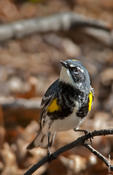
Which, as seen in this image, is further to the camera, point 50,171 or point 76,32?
point 76,32

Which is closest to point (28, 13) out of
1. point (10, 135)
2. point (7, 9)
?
point (7, 9)

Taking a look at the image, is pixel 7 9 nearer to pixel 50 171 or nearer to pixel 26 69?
pixel 26 69

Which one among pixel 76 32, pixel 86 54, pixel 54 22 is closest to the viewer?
pixel 54 22

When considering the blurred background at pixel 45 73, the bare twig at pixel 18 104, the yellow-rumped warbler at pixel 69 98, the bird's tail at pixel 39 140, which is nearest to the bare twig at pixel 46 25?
the blurred background at pixel 45 73

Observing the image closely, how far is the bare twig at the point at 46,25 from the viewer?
8438mm

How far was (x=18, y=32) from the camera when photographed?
8.52 m

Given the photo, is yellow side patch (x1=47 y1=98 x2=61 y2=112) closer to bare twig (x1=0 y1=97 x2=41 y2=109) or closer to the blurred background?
the blurred background

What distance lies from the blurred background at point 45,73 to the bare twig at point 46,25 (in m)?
0.02

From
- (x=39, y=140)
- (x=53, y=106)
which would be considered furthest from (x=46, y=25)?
(x=53, y=106)

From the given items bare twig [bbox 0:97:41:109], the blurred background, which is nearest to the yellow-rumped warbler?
the blurred background

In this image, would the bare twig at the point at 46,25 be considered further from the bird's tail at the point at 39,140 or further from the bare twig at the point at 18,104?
the bird's tail at the point at 39,140

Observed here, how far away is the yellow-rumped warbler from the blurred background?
6.06 feet

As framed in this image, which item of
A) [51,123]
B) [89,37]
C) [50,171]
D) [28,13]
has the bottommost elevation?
[50,171]

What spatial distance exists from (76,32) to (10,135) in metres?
3.46
